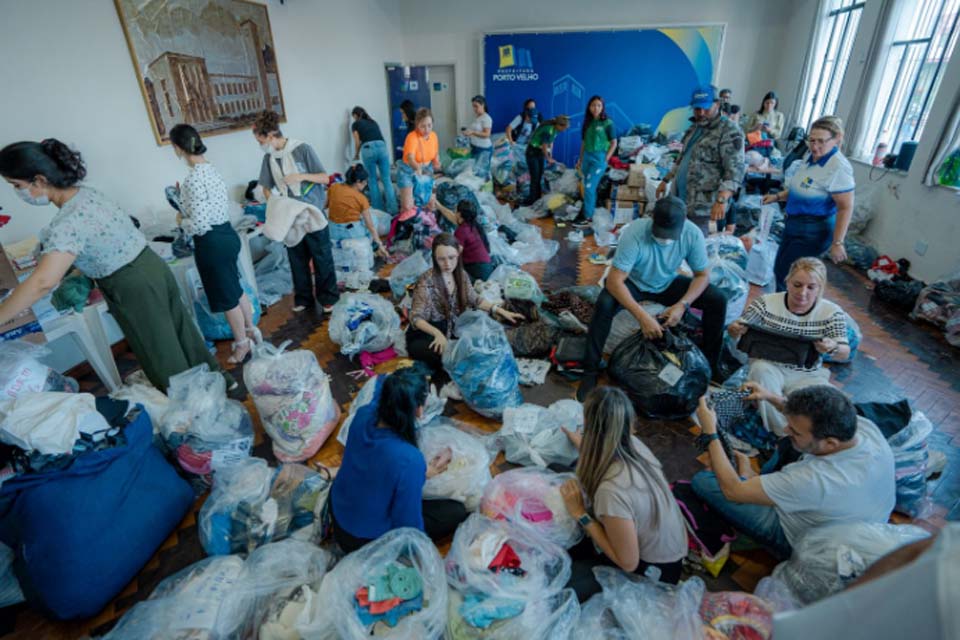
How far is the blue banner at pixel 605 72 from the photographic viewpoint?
8.48 metres

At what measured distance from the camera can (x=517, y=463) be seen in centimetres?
250

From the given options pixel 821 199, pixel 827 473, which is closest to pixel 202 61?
pixel 821 199

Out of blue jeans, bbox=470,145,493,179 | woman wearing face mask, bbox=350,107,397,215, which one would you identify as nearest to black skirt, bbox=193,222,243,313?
woman wearing face mask, bbox=350,107,397,215

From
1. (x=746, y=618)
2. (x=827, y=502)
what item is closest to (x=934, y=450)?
(x=827, y=502)

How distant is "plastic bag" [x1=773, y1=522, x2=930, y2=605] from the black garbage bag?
1079 millimetres

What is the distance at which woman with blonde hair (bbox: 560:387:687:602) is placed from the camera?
1516 mm

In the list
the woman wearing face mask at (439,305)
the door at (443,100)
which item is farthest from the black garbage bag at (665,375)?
the door at (443,100)

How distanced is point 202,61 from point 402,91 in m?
4.81

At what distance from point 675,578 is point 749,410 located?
1281 mm

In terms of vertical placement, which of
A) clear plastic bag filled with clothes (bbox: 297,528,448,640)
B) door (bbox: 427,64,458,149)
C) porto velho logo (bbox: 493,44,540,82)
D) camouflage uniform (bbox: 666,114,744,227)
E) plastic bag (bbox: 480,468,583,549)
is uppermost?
porto velho logo (bbox: 493,44,540,82)

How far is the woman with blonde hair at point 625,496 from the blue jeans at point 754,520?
0.49 metres

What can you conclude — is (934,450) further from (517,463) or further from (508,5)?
(508,5)

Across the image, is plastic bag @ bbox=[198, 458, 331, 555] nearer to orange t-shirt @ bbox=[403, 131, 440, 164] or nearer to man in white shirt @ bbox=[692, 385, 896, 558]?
man in white shirt @ bbox=[692, 385, 896, 558]

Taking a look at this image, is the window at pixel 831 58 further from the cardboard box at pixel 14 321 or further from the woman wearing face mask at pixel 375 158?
the cardboard box at pixel 14 321
